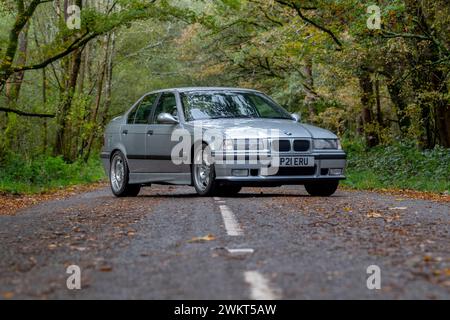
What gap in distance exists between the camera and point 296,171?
11.1m

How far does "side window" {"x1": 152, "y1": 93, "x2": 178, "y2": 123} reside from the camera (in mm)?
12445

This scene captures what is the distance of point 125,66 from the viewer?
41031mm

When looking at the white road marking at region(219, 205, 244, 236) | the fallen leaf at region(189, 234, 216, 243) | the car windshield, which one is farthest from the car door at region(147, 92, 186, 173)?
the fallen leaf at region(189, 234, 216, 243)

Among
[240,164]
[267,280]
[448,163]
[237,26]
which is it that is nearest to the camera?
[267,280]

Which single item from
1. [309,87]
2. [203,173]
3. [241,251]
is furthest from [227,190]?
[309,87]

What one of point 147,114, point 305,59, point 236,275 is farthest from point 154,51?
point 236,275

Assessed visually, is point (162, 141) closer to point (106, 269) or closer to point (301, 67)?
point (106, 269)

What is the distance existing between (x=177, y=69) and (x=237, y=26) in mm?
13712

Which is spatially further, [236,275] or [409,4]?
[409,4]

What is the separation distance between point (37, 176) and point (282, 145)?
370 inches

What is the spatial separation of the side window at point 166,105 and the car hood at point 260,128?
2.81ft

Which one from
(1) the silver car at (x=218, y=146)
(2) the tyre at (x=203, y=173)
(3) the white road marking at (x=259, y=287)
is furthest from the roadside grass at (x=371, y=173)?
(3) the white road marking at (x=259, y=287)

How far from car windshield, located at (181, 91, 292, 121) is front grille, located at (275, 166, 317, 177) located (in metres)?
1.50
